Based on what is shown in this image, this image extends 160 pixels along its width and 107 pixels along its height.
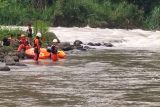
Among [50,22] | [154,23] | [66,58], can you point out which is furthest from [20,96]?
[154,23]

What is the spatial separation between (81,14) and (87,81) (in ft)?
101

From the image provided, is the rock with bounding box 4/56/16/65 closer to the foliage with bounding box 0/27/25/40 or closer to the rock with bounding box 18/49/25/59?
the rock with bounding box 18/49/25/59

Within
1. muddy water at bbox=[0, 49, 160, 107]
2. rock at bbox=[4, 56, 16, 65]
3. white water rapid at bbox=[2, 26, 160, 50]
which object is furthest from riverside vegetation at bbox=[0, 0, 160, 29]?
rock at bbox=[4, 56, 16, 65]

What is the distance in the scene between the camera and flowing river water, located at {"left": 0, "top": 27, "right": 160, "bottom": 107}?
14.0 meters

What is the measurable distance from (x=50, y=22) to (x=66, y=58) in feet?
66.7

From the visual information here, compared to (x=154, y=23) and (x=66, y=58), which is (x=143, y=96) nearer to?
(x=66, y=58)

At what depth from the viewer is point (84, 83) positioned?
17.1 m

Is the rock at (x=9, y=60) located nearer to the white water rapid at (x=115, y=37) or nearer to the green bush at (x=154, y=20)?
the white water rapid at (x=115, y=37)

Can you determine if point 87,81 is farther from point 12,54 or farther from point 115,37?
point 115,37

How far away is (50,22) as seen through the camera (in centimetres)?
4534

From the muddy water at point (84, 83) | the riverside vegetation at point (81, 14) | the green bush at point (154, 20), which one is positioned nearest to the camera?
the muddy water at point (84, 83)

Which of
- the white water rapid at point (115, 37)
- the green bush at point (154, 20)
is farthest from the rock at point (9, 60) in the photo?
the green bush at point (154, 20)

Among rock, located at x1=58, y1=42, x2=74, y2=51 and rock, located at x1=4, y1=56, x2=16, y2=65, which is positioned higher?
rock, located at x1=4, y1=56, x2=16, y2=65

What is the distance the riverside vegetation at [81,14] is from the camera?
45794 mm
